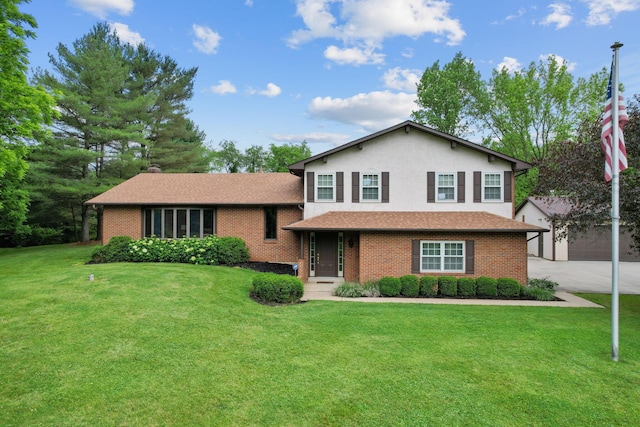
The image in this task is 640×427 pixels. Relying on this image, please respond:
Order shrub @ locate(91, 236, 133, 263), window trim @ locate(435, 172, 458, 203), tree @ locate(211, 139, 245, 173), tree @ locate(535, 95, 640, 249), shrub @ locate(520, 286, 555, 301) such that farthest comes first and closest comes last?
tree @ locate(211, 139, 245, 173)
shrub @ locate(91, 236, 133, 263)
window trim @ locate(435, 172, 458, 203)
shrub @ locate(520, 286, 555, 301)
tree @ locate(535, 95, 640, 249)

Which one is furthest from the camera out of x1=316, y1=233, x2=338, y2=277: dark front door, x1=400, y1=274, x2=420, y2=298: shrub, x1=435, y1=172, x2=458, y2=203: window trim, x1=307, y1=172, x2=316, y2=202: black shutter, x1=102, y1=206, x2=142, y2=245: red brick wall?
x1=102, y1=206, x2=142, y2=245: red brick wall

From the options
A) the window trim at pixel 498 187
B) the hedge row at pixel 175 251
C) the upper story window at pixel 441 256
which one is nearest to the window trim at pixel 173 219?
the hedge row at pixel 175 251

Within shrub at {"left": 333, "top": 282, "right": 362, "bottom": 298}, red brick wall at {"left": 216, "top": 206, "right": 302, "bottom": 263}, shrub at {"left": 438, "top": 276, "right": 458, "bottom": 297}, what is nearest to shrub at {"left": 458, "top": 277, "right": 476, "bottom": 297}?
shrub at {"left": 438, "top": 276, "right": 458, "bottom": 297}

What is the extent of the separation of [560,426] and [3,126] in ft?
65.4

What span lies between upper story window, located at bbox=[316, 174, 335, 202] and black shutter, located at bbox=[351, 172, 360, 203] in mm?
884

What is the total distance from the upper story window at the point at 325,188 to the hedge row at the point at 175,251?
4682mm

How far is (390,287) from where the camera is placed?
12.3 metres

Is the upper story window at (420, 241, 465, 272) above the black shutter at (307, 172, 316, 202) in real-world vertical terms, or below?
below

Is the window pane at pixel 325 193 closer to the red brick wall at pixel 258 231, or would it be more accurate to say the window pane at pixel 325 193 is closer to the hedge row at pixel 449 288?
the red brick wall at pixel 258 231

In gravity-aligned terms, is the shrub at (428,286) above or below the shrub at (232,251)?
below

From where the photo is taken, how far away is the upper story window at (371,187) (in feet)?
49.9

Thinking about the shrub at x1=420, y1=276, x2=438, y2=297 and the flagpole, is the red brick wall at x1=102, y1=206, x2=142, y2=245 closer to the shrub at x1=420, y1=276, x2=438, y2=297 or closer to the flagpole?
the shrub at x1=420, y1=276, x2=438, y2=297

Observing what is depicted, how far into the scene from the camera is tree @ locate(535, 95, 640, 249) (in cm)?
943

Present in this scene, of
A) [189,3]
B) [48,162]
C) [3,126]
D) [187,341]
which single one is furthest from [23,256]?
[187,341]
